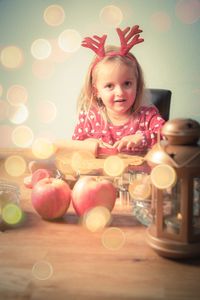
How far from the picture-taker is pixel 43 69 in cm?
332

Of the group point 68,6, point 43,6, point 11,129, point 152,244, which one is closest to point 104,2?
point 68,6

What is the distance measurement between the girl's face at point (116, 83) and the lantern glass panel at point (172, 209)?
1128mm

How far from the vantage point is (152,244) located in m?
0.80

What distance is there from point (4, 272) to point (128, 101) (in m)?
1.36

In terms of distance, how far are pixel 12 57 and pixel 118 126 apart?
5.48 feet

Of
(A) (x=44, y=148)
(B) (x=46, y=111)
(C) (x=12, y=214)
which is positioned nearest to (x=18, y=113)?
Answer: (B) (x=46, y=111)

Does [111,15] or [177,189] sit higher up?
[111,15]

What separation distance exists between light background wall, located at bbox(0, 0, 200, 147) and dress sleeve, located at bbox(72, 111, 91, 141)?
1031 millimetres

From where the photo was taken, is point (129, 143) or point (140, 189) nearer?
point (140, 189)

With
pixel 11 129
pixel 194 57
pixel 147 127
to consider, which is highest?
pixel 194 57

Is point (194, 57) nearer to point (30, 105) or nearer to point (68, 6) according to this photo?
point (68, 6)

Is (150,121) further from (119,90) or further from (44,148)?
(44,148)

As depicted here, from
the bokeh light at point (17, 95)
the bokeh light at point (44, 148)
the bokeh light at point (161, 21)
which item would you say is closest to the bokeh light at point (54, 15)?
the bokeh light at point (17, 95)

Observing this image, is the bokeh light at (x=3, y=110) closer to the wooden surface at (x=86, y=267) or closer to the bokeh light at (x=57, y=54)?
the bokeh light at (x=57, y=54)
